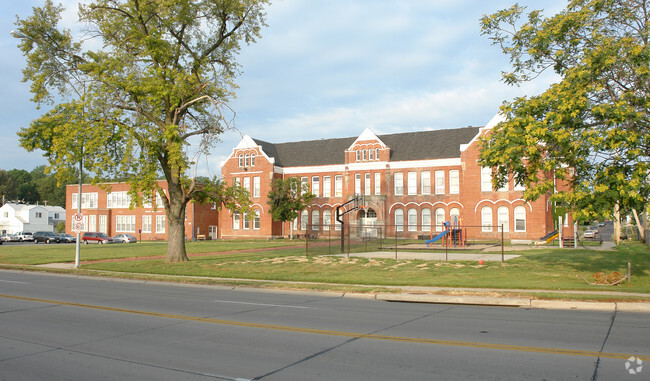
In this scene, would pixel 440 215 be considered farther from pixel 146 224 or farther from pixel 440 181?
pixel 146 224

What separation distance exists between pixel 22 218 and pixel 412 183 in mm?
85343

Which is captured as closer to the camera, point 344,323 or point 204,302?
point 344,323

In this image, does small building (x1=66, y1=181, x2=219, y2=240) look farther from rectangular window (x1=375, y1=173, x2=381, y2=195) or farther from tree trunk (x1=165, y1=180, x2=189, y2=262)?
tree trunk (x1=165, y1=180, x2=189, y2=262)

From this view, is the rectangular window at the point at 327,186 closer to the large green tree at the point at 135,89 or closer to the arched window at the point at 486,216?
the arched window at the point at 486,216

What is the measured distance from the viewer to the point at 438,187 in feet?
189

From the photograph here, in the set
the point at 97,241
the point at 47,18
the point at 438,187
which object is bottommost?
the point at 97,241

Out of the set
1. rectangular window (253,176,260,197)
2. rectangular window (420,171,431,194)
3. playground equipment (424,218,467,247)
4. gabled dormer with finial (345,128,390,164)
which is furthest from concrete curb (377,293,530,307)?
rectangular window (253,176,260,197)

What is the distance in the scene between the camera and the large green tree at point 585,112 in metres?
16.2

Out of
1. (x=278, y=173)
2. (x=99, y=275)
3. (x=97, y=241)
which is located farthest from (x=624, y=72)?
(x=97, y=241)

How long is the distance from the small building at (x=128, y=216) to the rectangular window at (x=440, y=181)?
32489 millimetres

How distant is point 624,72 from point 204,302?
53.6ft

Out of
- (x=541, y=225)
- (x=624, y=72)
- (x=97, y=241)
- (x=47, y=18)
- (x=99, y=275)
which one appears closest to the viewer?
(x=624, y=72)

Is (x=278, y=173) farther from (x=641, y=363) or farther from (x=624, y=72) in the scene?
(x=641, y=363)

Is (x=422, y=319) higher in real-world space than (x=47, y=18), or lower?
lower
